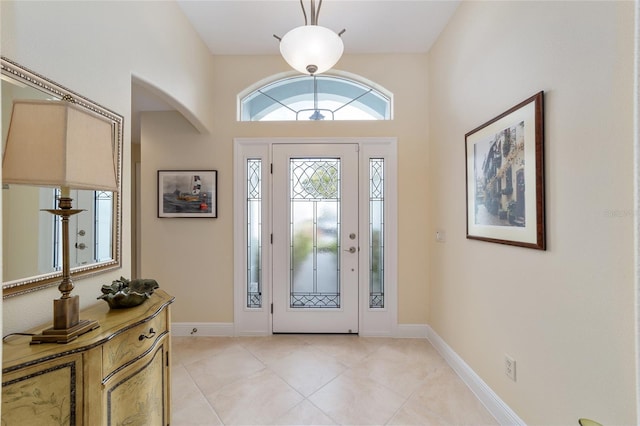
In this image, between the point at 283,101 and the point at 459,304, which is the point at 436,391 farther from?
the point at 283,101

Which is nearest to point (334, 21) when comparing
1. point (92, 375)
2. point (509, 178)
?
point (509, 178)

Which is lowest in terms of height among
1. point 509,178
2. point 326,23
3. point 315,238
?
point 315,238

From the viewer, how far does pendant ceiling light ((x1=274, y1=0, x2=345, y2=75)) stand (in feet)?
5.96

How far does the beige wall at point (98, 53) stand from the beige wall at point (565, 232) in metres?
2.32

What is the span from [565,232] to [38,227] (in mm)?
2376

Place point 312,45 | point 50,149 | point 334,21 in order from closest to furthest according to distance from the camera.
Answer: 1. point 50,149
2. point 312,45
3. point 334,21

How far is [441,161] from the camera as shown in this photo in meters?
2.72

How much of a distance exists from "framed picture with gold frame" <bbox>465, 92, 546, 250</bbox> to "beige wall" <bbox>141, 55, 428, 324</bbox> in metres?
0.87

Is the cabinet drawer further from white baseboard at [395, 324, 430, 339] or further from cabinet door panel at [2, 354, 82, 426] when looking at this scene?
white baseboard at [395, 324, 430, 339]

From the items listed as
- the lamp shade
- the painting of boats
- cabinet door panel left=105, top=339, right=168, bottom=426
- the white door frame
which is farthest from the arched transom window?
cabinet door panel left=105, top=339, right=168, bottom=426

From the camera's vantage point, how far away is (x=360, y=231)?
303cm

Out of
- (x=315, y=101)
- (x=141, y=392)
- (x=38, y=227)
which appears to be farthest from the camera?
(x=315, y=101)

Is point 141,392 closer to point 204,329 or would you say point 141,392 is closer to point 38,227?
point 38,227

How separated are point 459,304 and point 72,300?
2504mm
